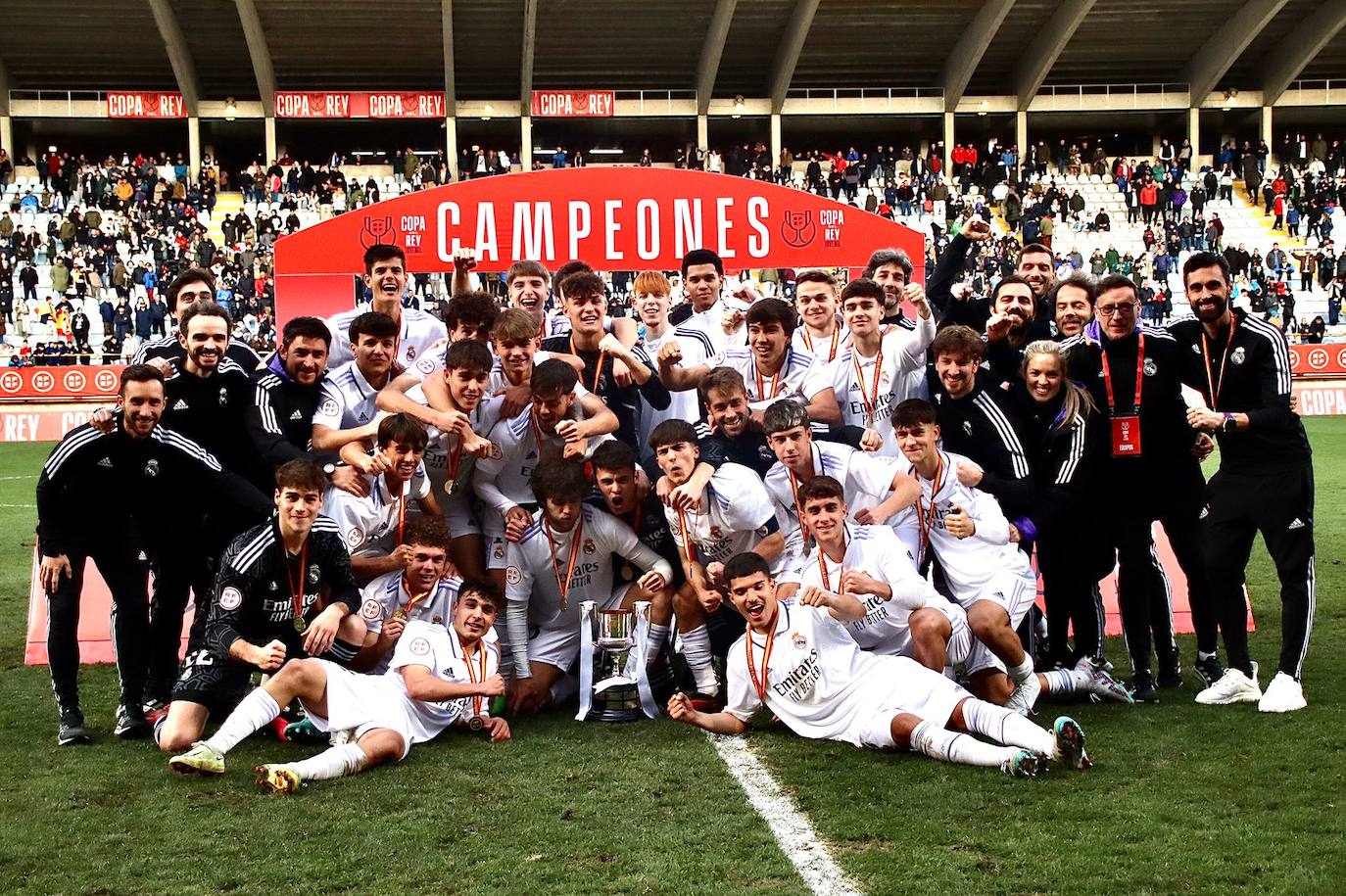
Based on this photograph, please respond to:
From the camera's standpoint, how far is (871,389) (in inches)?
276

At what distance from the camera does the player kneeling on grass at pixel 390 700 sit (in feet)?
17.3

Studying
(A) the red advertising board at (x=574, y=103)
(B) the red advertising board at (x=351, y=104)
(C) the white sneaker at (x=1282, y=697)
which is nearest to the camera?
(C) the white sneaker at (x=1282, y=697)

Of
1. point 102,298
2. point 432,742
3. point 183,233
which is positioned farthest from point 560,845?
point 183,233

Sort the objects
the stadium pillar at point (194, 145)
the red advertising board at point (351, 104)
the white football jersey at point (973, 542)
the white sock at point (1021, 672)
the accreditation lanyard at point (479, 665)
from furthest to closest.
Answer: the stadium pillar at point (194, 145)
the red advertising board at point (351, 104)
the white football jersey at point (973, 542)
the white sock at point (1021, 672)
the accreditation lanyard at point (479, 665)

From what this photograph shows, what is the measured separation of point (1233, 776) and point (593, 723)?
2606mm

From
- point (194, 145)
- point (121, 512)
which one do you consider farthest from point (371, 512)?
point (194, 145)

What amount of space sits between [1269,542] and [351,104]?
120 ft

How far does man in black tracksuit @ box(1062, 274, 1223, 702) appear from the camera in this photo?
251 inches

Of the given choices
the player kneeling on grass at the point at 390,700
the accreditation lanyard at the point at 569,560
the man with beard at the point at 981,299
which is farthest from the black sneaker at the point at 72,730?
the man with beard at the point at 981,299

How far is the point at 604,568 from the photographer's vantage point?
6.64 m

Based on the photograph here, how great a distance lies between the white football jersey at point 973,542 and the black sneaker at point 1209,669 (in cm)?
102

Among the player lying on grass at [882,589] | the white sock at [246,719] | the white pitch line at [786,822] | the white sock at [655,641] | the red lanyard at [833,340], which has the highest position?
the red lanyard at [833,340]

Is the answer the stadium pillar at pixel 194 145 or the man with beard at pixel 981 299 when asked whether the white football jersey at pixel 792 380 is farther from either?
the stadium pillar at pixel 194 145

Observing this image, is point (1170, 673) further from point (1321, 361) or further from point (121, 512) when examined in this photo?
point (1321, 361)
